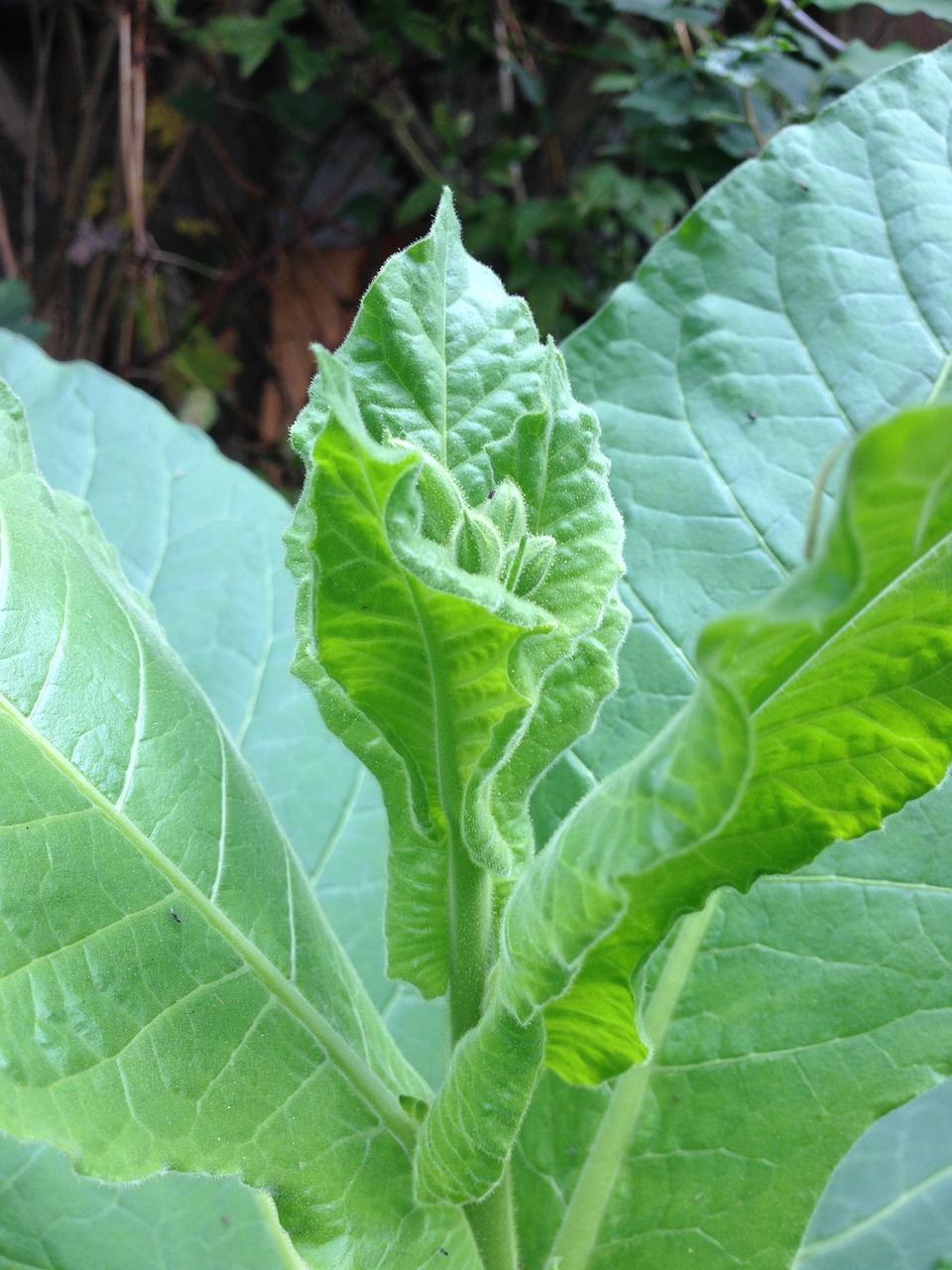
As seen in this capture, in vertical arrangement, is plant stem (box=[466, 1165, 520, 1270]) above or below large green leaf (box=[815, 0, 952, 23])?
below

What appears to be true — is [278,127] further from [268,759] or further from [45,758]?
[45,758]

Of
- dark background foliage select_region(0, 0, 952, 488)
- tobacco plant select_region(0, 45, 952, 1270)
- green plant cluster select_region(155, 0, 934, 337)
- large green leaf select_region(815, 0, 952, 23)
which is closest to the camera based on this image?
tobacco plant select_region(0, 45, 952, 1270)

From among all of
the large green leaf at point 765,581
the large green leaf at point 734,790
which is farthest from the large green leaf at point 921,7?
the large green leaf at point 734,790

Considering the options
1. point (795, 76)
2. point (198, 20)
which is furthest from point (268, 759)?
point (198, 20)

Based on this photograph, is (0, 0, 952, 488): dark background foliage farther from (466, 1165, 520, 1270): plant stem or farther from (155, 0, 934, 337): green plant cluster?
(466, 1165, 520, 1270): plant stem

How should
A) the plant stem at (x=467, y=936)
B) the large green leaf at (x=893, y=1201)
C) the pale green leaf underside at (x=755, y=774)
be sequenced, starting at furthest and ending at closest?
the large green leaf at (x=893, y=1201)
the plant stem at (x=467, y=936)
the pale green leaf underside at (x=755, y=774)

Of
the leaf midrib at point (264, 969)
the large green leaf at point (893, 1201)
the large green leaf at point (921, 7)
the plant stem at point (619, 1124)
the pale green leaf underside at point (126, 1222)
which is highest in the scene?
the large green leaf at point (921, 7)

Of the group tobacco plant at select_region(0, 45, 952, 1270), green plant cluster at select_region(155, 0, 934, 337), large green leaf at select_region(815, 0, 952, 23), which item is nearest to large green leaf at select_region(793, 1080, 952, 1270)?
tobacco plant at select_region(0, 45, 952, 1270)

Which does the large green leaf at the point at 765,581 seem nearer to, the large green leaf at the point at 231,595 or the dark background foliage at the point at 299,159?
the large green leaf at the point at 231,595
